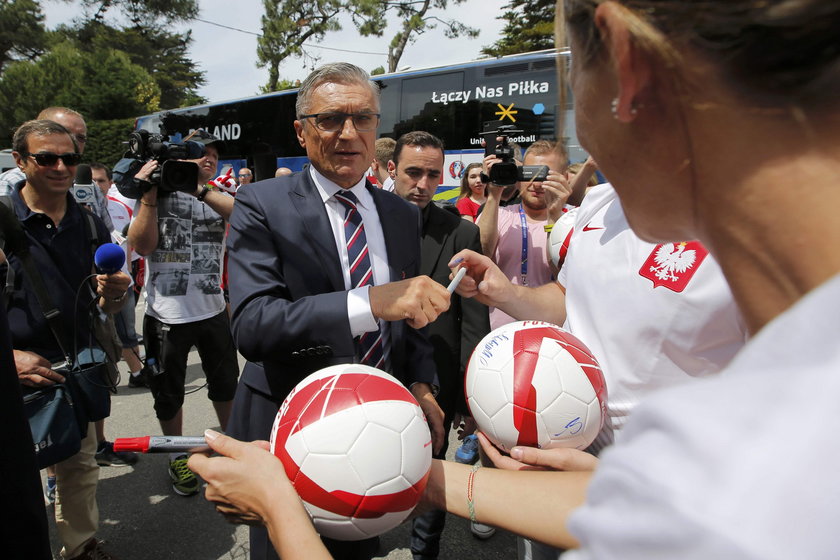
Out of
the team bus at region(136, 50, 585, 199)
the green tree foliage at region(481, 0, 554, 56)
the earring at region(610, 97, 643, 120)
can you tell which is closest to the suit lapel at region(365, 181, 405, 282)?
the earring at region(610, 97, 643, 120)

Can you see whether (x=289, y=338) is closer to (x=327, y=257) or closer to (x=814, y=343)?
(x=327, y=257)

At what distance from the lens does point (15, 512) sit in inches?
52.2

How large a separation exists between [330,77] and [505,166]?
1.74 meters

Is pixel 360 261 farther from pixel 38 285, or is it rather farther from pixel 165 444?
pixel 38 285

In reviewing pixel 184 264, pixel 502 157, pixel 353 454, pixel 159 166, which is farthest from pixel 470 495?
pixel 184 264

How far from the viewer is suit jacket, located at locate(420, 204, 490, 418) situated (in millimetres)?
2932

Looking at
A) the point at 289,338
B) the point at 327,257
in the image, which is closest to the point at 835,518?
the point at 289,338

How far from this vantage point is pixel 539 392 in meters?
1.42

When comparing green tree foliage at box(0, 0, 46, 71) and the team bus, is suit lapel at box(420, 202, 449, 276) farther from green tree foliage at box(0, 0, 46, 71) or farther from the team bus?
green tree foliage at box(0, 0, 46, 71)

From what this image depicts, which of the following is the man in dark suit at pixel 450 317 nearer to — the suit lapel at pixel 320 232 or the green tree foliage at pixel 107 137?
the suit lapel at pixel 320 232

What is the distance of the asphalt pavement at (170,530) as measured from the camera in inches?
111

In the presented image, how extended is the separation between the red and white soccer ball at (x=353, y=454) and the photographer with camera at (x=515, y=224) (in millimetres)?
2185

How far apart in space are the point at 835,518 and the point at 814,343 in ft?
0.43

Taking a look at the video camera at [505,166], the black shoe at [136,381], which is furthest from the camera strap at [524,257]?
the black shoe at [136,381]
